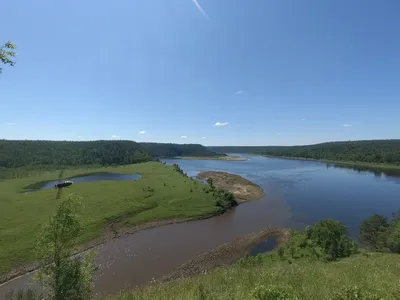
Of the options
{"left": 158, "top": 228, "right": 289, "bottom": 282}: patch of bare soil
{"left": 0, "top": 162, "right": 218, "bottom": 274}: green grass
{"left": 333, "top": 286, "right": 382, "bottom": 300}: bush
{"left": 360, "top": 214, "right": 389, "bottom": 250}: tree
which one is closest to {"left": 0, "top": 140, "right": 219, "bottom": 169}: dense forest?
{"left": 0, "top": 162, "right": 218, "bottom": 274}: green grass

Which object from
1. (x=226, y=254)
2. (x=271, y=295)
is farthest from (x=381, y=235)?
(x=271, y=295)

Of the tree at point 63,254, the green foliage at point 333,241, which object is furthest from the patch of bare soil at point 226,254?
the tree at point 63,254

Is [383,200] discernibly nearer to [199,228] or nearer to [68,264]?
[199,228]

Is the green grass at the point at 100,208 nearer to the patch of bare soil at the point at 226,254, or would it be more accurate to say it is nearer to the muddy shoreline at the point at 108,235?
the muddy shoreline at the point at 108,235

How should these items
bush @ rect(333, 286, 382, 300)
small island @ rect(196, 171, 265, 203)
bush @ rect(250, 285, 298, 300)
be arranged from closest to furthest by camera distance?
bush @ rect(333, 286, 382, 300) → bush @ rect(250, 285, 298, 300) → small island @ rect(196, 171, 265, 203)

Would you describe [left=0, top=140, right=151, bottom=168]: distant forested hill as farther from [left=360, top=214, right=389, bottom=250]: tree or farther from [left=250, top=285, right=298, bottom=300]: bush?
[left=250, top=285, right=298, bottom=300]: bush

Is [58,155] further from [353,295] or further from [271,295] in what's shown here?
[353,295]
